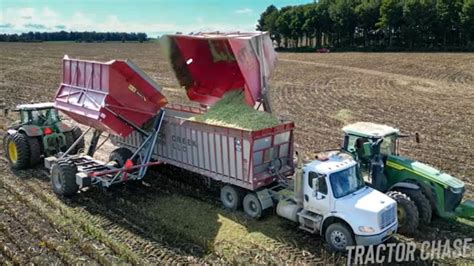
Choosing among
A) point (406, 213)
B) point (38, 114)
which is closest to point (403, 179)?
point (406, 213)

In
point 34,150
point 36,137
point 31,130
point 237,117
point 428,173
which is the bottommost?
point 34,150

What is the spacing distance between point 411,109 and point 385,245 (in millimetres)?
14092

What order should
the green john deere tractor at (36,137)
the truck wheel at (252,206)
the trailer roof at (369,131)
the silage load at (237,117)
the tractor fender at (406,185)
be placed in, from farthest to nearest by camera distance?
the green john deere tractor at (36,137) < the silage load at (237,117) < the truck wheel at (252,206) < the trailer roof at (369,131) < the tractor fender at (406,185)

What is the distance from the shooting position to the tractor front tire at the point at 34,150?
12.7 meters

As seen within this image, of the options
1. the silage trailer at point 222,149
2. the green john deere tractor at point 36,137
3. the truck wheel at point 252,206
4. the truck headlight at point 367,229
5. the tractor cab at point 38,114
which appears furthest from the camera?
the tractor cab at point 38,114

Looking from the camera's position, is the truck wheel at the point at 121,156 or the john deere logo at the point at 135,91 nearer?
the john deere logo at the point at 135,91

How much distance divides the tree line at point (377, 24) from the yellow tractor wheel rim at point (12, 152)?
4487 cm

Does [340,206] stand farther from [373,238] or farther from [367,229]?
[373,238]

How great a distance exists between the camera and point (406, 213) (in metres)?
8.62

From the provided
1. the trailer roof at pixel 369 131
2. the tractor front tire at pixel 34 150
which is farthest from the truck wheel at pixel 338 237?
the tractor front tire at pixel 34 150

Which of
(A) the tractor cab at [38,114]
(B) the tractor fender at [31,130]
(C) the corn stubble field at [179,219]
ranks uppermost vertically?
(A) the tractor cab at [38,114]

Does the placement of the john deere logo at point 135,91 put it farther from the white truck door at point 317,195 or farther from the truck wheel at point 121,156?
the white truck door at point 317,195

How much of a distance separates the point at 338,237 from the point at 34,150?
8.68m

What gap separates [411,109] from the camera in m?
21.1
